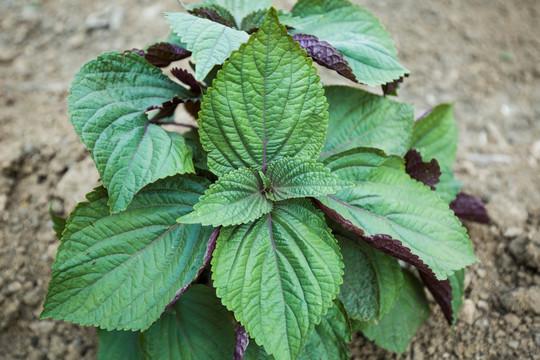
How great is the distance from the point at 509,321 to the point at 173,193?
133cm

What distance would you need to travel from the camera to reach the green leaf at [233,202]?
1193mm

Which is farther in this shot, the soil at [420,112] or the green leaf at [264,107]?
the soil at [420,112]

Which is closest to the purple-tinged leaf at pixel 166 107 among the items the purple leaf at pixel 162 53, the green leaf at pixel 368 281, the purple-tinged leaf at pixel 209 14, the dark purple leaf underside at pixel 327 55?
the purple leaf at pixel 162 53

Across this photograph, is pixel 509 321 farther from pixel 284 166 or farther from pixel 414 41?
pixel 414 41

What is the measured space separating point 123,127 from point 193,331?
69 centimetres

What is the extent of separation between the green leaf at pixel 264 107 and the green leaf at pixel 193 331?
0.50m

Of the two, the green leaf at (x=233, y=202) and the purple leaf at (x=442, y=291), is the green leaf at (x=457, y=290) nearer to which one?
the purple leaf at (x=442, y=291)

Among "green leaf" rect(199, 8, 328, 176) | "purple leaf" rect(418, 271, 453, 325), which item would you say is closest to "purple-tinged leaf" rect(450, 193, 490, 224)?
"purple leaf" rect(418, 271, 453, 325)

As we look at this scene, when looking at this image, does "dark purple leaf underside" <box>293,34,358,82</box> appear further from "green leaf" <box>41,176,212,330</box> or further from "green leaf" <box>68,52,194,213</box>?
"green leaf" <box>41,176,212,330</box>

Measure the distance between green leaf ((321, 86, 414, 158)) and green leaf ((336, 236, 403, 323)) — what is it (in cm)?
33

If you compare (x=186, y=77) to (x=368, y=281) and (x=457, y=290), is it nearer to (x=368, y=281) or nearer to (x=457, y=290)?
(x=368, y=281)

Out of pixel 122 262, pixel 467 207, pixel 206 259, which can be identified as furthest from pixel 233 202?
pixel 467 207

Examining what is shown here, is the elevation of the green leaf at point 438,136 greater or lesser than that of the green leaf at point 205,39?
lesser

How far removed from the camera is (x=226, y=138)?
1323 millimetres
